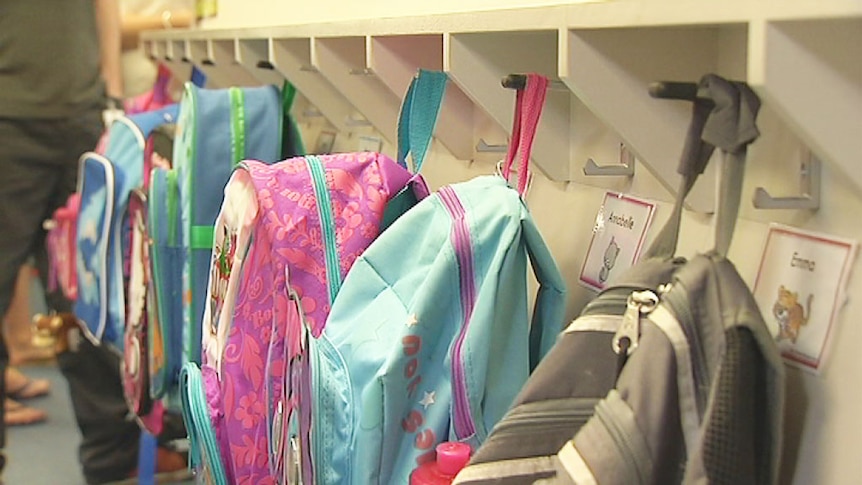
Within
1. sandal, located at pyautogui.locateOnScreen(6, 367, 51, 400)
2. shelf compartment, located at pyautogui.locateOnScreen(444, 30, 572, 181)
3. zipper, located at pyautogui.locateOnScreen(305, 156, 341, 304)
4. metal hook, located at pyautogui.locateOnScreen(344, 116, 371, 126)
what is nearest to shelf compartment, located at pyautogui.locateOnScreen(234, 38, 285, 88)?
metal hook, located at pyautogui.locateOnScreen(344, 116, 371, 126)

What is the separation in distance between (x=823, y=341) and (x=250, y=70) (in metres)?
1.18

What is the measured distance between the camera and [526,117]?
2.80 ft

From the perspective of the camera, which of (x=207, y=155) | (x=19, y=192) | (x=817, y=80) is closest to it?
(x=817, y=80)

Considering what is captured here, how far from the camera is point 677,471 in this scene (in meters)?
0.63

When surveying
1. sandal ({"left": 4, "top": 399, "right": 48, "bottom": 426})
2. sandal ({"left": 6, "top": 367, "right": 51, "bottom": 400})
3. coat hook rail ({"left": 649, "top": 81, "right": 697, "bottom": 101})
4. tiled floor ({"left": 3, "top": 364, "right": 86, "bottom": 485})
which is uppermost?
coat hook rail ({"left": 649, "top": 81, "right": 697, "bottom": 101})

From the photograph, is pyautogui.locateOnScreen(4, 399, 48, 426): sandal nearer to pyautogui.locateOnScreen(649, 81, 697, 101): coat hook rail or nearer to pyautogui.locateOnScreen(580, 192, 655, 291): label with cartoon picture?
pyautogui.locateOnScreen(580, 192, 655, 291): label with cartoon picture

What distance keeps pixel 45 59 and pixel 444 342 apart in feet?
4.33

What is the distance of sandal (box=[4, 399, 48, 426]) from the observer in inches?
98.8

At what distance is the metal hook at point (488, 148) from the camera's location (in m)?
1.13

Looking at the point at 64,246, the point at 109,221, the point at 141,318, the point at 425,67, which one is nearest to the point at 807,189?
the point at 425,67

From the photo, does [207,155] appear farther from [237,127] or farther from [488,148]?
[488,148]

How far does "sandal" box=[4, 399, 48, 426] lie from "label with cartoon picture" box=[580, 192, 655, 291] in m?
1.93

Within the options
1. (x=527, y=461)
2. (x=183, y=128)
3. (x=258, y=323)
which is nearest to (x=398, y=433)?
(x=527, y=461)

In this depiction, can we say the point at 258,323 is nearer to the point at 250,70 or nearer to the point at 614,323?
the point at 614,323
